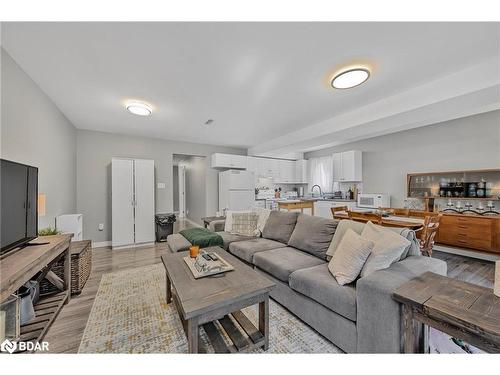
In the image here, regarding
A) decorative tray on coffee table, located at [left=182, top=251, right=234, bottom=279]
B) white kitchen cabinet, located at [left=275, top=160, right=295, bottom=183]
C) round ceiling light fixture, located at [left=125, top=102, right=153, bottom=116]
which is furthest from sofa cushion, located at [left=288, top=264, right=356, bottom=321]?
white kitchen cabinet, located at [left=275, top=160, right=295, bottom=183]

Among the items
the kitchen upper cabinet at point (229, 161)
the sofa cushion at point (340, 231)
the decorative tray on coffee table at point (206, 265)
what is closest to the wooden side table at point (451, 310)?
the sofa cushion at point (340, 231)

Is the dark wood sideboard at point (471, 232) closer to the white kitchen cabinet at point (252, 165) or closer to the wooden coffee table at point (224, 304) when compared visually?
the wooden coffee table at point (224, 304)

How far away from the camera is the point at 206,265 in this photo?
1832 millimetres

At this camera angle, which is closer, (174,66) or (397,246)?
(397,246)

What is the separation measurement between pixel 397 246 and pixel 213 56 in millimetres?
2274

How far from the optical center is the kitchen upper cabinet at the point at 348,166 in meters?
5.48

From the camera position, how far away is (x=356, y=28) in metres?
1.64

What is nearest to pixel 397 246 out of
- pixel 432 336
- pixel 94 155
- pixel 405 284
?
pixel 405 284

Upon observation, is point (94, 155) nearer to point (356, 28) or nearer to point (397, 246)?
point (356, 28)

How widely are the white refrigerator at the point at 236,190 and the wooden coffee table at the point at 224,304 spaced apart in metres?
3.76

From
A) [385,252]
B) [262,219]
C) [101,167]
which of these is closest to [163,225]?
[101,167]

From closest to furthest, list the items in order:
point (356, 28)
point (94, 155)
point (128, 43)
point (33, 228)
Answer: point (356, 28) → point (128, 43) → point (33, 228) → point (94, 155)

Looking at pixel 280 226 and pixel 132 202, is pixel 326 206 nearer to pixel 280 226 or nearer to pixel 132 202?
pixel 280 226
